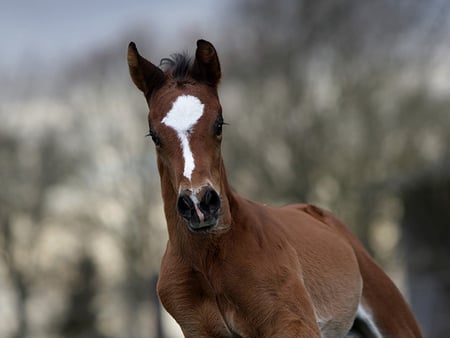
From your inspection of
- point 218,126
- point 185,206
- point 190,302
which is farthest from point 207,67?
point 190,302

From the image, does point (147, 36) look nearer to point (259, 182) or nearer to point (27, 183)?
point (27, 183)

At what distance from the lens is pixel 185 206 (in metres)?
5.67

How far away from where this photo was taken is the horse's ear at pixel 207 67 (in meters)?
6.48

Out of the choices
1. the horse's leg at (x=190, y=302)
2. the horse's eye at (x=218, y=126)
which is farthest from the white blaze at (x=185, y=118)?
the horse's leg at (x=190, y=302)

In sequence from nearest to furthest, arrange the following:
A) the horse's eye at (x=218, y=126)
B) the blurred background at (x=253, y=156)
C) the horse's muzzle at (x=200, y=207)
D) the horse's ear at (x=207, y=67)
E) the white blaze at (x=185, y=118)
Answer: the horse's muzzle at (x=200, y=207)
the white blaze at (x=185, y=118)
the horse's eye at (x=218, y=126)
the horse's ear at (x=207, y=67)
the blurred background at (x=253, y=156)

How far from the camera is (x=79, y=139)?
36656 mm

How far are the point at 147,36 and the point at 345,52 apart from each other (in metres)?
9.73

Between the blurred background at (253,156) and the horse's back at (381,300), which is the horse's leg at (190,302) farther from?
the blurred background at (253,156)

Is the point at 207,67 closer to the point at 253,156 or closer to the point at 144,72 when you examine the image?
the point at 144,72

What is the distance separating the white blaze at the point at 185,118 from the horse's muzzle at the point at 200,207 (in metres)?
0.23

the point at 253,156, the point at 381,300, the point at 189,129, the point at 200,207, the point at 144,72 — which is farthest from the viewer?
the point at 253,156

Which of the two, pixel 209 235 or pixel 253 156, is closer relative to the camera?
pixel 209 235

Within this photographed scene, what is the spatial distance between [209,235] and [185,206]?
0.76 metres

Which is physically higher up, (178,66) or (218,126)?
(178,66)
